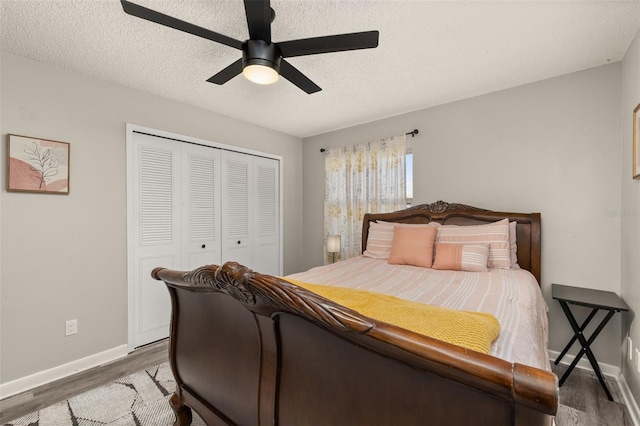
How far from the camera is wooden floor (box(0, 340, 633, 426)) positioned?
1809 millimetres

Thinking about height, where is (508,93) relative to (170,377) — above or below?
above

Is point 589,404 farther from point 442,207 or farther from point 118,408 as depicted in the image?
point 118,408

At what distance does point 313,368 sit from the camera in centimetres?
100

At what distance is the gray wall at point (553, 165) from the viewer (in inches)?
91.2

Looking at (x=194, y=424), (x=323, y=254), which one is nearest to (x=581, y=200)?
(x=323, y=254)

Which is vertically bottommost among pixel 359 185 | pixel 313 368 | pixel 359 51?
pixel 313 368

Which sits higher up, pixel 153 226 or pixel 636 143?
pixel 636 143

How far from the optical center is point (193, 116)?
10.6ft

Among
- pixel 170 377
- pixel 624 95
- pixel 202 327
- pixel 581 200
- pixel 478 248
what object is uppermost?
pixel 624 95

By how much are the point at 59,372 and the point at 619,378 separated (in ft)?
14.6

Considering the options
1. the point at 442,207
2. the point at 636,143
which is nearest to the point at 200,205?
the point at 442,207

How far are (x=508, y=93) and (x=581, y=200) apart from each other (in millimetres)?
1198

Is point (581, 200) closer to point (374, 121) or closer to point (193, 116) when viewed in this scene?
point (374, 121)

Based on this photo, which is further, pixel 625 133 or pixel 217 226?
pixel 217 226
